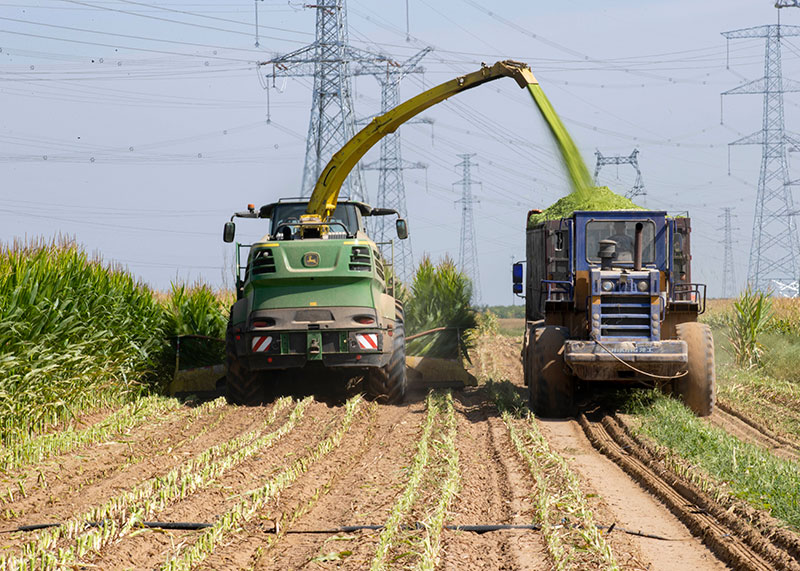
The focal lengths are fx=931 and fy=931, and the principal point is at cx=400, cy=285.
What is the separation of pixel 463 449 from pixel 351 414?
9.88 feet

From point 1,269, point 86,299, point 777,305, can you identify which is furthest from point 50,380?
point 777,305

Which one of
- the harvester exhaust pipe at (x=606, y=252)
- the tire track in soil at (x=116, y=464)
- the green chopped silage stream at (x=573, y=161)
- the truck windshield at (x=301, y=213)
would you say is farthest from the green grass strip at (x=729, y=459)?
the truck windshield at (x=301, y=213)

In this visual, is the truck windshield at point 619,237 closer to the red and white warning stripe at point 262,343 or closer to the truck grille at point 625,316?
the truck grille at point 625,316

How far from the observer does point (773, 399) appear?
16.5 meters

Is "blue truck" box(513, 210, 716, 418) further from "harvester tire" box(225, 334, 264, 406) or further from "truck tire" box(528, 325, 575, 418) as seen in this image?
"harvester tire" box(225, 334, 264, 406)

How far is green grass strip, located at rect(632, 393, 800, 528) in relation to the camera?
784 centimetres

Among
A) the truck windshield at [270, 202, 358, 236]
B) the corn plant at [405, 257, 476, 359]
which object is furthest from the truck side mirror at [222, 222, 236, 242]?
the corn plant at [405, 257, 476, 359]

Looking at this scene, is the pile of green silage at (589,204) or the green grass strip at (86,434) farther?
the pile of green silage at (589,204)

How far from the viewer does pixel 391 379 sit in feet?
49.0

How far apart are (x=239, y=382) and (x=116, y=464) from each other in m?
5.01

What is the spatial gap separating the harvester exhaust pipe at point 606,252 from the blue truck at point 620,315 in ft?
0.05

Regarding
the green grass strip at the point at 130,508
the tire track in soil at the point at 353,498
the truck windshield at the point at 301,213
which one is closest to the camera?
the green grass strip at the point at 130,508

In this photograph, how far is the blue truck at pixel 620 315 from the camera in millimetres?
12961

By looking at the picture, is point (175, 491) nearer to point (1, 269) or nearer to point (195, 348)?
point (1, 269)
